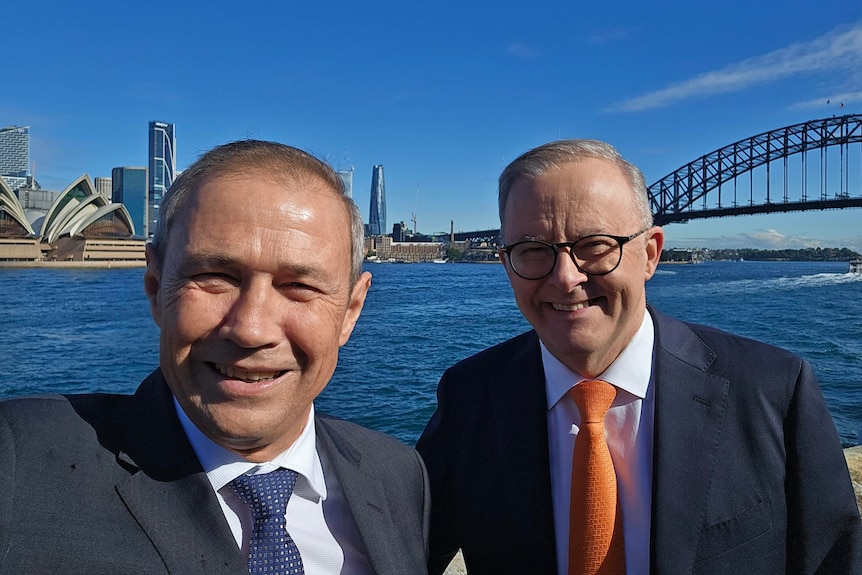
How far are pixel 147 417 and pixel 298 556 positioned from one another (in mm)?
480

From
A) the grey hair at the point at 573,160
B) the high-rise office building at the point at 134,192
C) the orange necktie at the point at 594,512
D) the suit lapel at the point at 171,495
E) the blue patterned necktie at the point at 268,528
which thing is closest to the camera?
the suit lapel at the point at 171,495

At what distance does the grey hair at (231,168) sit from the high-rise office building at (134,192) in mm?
163193

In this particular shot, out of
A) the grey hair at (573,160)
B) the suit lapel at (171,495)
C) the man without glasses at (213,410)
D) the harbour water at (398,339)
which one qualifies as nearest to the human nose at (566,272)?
the grey hair at (573,160)

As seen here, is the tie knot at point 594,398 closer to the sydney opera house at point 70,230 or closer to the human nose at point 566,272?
the human nose at point 566,272

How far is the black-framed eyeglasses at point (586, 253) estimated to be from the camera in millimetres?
1783

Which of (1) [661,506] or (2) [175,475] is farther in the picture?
(1) [661,506]

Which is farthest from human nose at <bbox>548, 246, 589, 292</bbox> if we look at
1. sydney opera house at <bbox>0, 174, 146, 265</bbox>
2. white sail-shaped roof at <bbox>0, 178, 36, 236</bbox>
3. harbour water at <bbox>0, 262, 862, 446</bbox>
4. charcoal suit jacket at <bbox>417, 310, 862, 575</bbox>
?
white sail-shaped roof at <bbox>0, 178, 36, 236</bbox>

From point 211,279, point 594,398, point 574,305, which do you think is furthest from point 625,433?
point 211,279

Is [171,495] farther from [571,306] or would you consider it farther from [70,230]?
[70,230]

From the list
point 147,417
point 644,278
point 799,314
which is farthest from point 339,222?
point 799,314

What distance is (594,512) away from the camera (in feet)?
5.66

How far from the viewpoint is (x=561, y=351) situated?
1.87m

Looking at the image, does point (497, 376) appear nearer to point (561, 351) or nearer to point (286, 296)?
point (561, 351)

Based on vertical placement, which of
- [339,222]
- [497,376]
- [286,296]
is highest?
[339,222]
